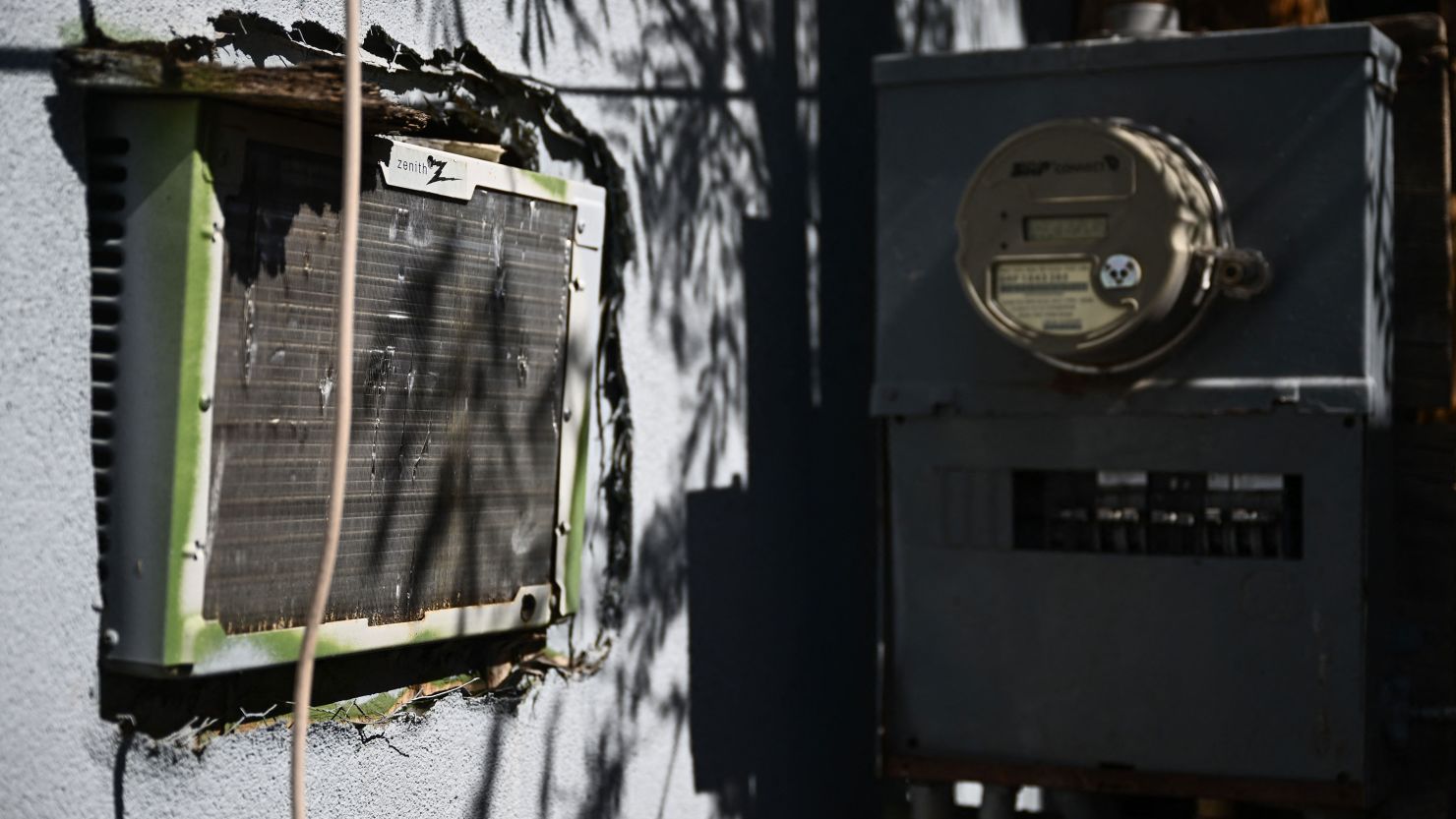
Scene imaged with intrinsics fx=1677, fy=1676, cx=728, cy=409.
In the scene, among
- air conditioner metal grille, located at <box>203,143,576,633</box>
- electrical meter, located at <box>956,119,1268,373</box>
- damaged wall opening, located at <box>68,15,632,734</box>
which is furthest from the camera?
electrical meter, located at <box>956,119,1268,373</box>

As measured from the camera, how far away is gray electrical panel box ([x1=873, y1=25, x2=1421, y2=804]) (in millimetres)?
3289

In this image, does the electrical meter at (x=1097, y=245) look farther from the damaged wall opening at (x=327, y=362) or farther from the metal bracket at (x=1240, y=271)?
the damaged wall opening at (x=327, y=362)

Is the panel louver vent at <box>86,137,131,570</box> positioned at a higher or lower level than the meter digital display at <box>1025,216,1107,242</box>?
lower

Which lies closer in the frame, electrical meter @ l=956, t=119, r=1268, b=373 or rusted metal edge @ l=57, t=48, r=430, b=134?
rusted metal edge @ l=57, t=48, r=430, b=134

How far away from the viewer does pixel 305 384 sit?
2402mm

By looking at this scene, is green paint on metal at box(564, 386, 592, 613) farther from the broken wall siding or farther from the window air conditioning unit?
the broken wall siding

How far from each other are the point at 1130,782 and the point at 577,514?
1298 millimetres

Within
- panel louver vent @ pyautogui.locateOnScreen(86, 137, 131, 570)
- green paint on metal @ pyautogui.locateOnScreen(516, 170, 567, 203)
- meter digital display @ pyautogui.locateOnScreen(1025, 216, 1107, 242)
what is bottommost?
panel louver vent @ pyautogui.locateOnScreen(86, 137, 131, 570)

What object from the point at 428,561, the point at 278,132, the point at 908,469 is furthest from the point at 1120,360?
the point at 278,132

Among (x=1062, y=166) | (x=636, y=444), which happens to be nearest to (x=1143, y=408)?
Answer: (x=1062, y=166)

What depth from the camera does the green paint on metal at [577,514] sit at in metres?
3.09

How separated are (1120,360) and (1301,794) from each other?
933mm

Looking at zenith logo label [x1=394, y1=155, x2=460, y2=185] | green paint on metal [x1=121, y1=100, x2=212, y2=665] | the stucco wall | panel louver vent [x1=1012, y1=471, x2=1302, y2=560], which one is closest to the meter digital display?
panel louver vent [x1=1012, y1=471, x2=1302, y2=560]

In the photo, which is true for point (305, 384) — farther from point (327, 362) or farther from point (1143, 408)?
point (1143, 408)
